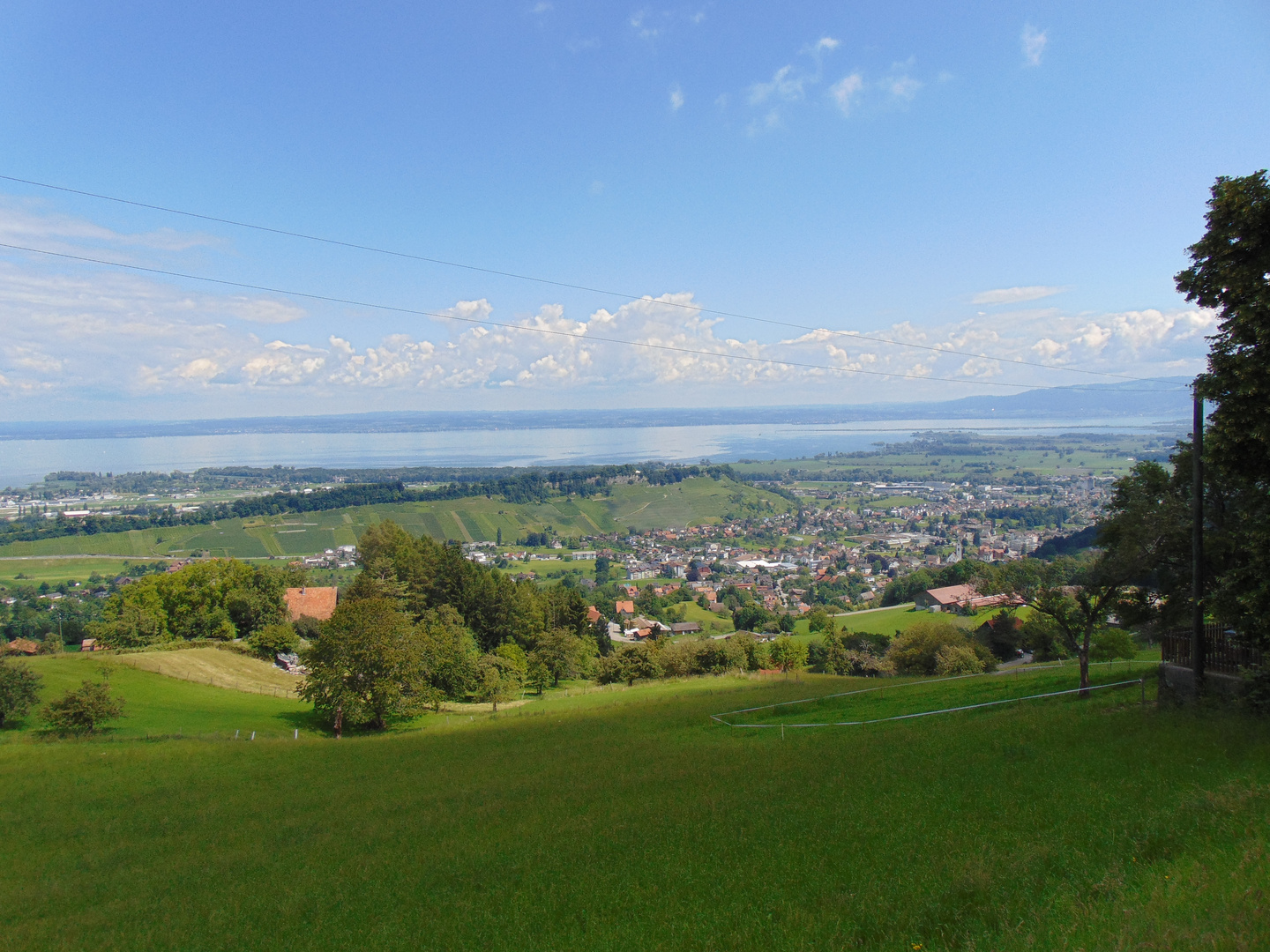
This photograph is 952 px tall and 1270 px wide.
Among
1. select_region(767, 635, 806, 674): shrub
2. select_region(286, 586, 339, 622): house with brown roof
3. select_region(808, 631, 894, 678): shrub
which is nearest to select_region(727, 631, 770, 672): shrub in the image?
select_region(767, 635, 806, 674): shrub

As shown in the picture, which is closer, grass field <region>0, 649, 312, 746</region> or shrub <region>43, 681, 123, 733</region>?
shrub <region>43, 681, 123, 733</region>

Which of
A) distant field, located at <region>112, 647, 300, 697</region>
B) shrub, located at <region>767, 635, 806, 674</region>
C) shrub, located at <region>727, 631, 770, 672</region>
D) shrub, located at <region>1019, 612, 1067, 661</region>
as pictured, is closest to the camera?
shrub, located at <region>1019, 612, 1067, 661</region>

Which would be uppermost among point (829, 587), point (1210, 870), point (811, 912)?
point (1210, 870)

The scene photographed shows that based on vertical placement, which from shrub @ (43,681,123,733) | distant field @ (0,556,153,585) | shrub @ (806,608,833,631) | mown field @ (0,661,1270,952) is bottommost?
shrub @ (806,608,833,631)

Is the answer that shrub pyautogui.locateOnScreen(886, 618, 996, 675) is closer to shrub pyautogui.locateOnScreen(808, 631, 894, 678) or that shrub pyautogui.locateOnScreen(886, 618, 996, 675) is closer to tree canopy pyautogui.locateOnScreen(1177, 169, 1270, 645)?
shrub pyautogui.locateOnScreen(808, 631, 894, 678)

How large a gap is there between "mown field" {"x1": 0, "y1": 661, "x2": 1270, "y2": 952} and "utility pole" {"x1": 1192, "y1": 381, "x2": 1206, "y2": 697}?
4.61ft

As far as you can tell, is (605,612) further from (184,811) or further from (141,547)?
(141,547)

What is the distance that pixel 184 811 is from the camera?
583 inches

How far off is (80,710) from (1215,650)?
3423 cm

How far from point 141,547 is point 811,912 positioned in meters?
109

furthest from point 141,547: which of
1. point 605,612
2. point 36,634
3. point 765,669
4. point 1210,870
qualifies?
point 1210,870

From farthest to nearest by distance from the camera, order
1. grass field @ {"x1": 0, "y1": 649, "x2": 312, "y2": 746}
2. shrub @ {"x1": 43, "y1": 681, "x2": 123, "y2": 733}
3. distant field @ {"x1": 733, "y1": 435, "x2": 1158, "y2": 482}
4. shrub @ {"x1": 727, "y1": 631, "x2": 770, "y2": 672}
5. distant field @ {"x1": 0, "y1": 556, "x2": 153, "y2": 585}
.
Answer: distant field @ {"x1": 733, "y1": 435, "x2": 1158, "y2": 482} < distant field @ {"x1": 0, "y1": 556, "x2": 153, "y2": 585} < shrub @ {"x1": 727, "y1": 631, "x2": 770, "y2": 672} < grass field @ {"x1": 0, "y1": 649, "x2": 312, "y2": 746} < shrub @ {"x1": 43, "y1": 681, "x2": 123, "y2": 733}

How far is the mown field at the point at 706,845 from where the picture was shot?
630 centimetres

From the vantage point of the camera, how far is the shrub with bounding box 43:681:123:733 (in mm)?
23484
